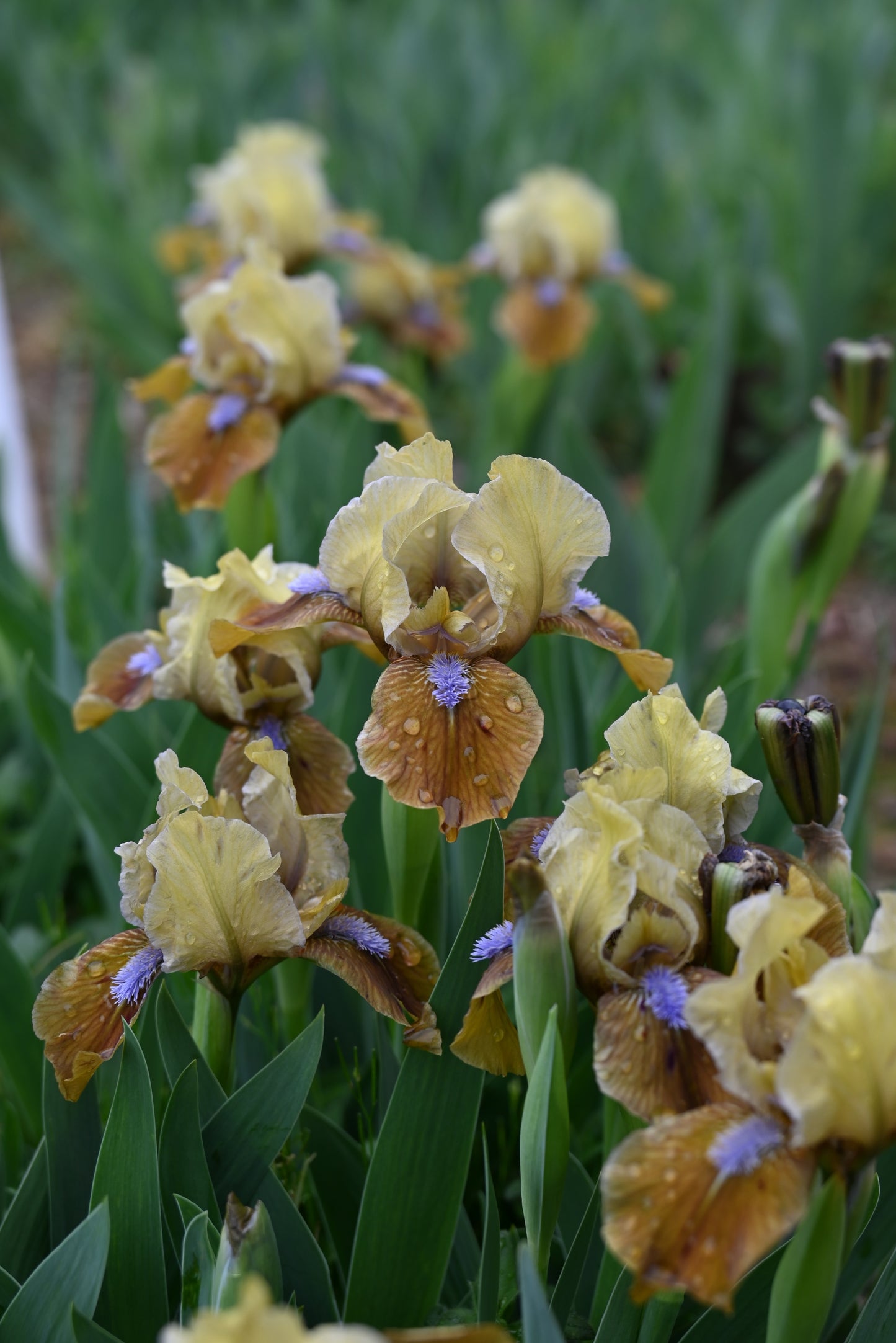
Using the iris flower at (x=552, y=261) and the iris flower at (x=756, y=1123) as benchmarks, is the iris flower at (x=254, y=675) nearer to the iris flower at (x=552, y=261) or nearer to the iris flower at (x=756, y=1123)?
the iris flower at (x=756, y=1123)

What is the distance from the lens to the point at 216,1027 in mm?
1011

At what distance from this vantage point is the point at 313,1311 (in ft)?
3.20

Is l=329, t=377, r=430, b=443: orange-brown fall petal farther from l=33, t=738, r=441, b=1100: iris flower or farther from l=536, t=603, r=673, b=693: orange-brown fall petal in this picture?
l=33, t=738, r=441, b=1100: iris flower

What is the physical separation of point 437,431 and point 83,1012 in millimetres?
Answer: 2254

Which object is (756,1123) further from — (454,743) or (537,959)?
(454,743)

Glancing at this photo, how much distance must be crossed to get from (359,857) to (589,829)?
0.50 metres

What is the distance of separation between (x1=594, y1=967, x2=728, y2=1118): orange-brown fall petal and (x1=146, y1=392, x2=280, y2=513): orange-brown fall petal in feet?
3.08

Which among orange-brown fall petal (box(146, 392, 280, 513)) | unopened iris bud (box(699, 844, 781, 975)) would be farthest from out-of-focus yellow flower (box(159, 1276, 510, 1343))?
orange-brown fall petal (box(146, 392, 280, 513))


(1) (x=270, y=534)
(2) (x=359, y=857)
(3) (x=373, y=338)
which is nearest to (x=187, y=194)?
(3) (x=373, y=338)

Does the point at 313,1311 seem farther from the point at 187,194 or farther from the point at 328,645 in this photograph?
the point at 187,194

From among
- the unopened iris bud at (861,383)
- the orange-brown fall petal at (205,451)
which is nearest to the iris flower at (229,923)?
the orange-brown fall petal at (205,451)

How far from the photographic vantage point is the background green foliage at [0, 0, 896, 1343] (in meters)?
1.00

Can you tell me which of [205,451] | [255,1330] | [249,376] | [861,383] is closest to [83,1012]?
[255,1330]

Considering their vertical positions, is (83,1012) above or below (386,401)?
below
